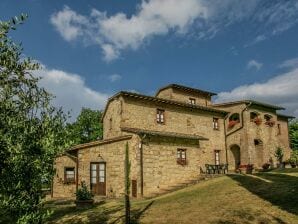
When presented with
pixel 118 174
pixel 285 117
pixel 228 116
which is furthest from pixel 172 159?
pixel 285 117

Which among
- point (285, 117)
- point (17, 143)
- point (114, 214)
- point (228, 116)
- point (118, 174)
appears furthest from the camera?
point (285, 117)

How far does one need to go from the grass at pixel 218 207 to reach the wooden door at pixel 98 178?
10.9 feet

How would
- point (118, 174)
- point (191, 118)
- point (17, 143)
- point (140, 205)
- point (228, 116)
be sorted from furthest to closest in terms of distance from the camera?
point (228, 116)
point (191, 118)
point (118, 174)
point (140, 205)
point (17, 143)

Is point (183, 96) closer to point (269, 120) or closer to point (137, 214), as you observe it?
point (269, 120)

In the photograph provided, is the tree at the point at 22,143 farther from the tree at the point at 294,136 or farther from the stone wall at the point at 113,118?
the tree at the point at 294,136

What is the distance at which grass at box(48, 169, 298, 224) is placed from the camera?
576 inches

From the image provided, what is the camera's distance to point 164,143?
24.9 meters

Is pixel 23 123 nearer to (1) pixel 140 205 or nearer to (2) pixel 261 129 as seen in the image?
(1) pixel 140 205

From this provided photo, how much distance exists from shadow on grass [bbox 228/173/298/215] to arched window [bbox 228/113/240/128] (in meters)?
11.1

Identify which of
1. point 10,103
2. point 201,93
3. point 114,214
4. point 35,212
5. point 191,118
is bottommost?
point 114,214

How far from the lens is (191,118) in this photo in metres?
31.1

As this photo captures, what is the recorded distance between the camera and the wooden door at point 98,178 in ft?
81.7

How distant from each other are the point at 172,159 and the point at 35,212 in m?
16.9

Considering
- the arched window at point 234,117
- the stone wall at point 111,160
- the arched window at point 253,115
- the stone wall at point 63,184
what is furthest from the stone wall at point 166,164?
the arched window at point 253,115
